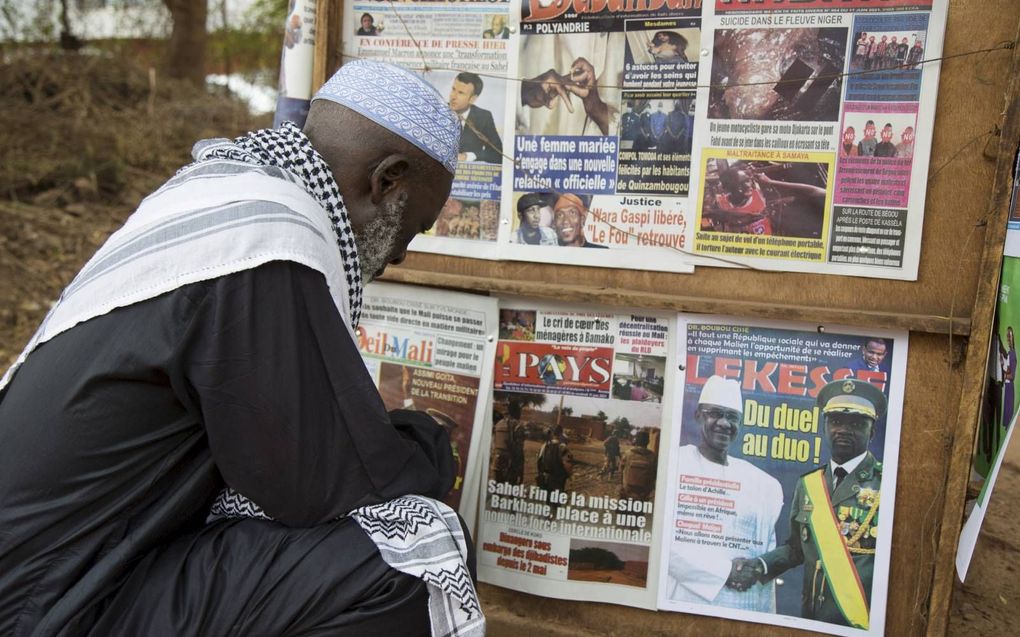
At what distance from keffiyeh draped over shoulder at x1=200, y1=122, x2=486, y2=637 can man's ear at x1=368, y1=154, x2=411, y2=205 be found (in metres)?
0.08

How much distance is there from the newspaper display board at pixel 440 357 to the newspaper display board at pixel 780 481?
0.55 metres

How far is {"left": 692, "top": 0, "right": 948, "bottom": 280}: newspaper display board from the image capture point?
194 cm

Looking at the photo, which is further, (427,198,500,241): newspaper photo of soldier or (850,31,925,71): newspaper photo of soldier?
(427,198,500,241): newspaper photo of soldier

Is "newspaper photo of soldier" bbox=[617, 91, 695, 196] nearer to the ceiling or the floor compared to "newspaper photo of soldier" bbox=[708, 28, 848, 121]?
nearer to the floor

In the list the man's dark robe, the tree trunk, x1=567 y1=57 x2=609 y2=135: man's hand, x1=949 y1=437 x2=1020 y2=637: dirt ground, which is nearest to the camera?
the man's dark robe

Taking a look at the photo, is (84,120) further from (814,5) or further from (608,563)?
(814,5)

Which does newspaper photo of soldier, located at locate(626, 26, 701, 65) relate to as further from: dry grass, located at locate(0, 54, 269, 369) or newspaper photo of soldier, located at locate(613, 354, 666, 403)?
dry grass, located at locate(0, 54, 269, 369)

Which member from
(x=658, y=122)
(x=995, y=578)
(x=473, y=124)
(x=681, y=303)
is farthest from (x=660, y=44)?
(x=995, y=578)

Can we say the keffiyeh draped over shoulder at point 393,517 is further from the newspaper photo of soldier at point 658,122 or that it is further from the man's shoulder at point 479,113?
the newspaper photo of soldier at point 658,122

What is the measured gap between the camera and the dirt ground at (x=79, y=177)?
3775 mm

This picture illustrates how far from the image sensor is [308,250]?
148cm

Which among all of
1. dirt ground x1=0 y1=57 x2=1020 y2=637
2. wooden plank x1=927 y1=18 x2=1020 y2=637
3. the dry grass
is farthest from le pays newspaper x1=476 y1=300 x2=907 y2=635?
the dry grass

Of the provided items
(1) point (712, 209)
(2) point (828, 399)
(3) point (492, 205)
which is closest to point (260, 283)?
(3) point (492, 205)

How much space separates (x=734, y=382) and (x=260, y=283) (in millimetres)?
1227
